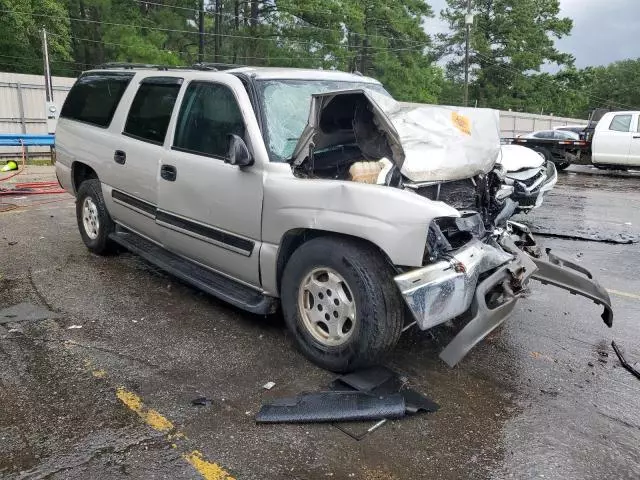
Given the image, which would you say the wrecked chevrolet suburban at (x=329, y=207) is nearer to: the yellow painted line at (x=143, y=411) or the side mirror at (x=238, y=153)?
the side mirror at (x=238, y=153)

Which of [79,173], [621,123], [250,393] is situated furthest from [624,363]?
[621,123]

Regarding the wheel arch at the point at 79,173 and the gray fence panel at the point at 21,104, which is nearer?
the wheel arch at the point at 79,173

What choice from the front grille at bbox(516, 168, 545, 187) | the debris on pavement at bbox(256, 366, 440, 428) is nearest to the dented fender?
the debris on pavement at bbox(256, 366, 440, 428)

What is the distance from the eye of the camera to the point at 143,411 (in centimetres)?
314

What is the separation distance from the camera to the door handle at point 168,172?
14.8 ft

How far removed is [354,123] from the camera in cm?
388

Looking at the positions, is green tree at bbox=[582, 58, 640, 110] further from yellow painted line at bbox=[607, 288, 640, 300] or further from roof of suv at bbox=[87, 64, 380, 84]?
roof of suv at bbox=[87, 64, 380, 84]

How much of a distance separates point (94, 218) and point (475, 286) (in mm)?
4250

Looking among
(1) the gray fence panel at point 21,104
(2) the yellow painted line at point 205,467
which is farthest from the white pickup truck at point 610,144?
(1) the gray fence panel at point 21,104

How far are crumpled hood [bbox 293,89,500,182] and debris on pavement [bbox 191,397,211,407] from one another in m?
1.62

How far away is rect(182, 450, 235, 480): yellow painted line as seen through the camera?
262 centimetres

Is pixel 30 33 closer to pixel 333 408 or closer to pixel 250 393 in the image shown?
pixel 250 393

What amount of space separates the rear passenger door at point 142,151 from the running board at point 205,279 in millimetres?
142

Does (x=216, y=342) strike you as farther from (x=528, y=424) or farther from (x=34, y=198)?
(x=34, y=198)
